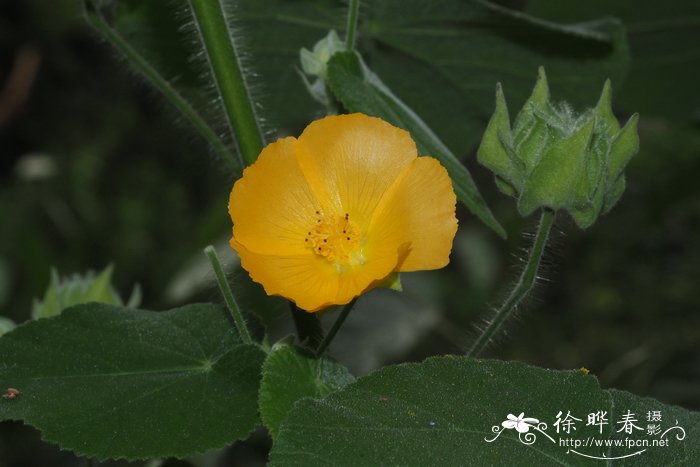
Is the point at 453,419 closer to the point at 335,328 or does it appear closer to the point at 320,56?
the point at 335,328

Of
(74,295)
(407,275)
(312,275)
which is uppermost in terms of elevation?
(312,275)

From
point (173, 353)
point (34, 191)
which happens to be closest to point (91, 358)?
point (173, 353)

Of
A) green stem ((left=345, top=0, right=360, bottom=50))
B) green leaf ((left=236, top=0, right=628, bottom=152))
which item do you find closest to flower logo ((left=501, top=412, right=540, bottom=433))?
green stem ((left=345, top=0, right=360, bottom=50))

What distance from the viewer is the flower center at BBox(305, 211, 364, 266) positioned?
1.06 metres

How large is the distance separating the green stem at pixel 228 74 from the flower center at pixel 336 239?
111mm

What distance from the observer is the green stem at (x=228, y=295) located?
39.7 inches

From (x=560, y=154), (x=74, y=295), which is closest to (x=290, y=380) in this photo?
(x=560, y=154)

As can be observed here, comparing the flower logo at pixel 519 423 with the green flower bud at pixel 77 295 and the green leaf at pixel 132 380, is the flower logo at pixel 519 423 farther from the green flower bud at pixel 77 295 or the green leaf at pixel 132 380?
the green flower bud at pixel 77 295

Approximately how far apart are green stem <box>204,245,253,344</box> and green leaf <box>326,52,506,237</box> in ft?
0.78

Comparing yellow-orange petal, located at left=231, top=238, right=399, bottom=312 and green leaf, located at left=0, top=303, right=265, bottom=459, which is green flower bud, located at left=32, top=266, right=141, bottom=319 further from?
yellow-orange petal, located at left=231, top=238, right=399, bottom=312

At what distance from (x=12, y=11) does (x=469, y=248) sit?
2115 mm

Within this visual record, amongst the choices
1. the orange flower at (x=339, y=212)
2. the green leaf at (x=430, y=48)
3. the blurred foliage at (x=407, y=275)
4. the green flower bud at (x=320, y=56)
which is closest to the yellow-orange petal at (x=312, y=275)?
the orange flower at (x=339, y=212)

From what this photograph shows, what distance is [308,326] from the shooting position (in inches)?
43.7

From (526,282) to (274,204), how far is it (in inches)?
10.6
